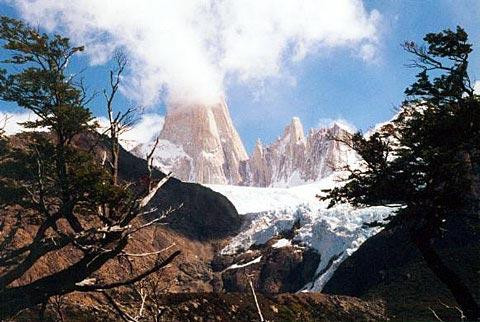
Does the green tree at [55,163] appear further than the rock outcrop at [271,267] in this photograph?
No

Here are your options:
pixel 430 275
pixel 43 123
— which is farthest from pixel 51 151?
pixel 430 275

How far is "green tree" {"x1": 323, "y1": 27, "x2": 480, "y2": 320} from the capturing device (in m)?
15.1

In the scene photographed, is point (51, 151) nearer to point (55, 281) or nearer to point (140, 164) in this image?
point (55, 281)

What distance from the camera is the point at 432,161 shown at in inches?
595

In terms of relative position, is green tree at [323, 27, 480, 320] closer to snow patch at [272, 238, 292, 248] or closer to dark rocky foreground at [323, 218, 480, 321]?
dark rocky foreground at [323, 218, 480, 321]

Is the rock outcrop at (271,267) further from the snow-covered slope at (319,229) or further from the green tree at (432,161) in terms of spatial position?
the green tree at (432,161)

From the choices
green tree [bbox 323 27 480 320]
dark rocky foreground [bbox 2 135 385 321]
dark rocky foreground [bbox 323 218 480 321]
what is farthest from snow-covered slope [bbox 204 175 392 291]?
green tree [bbox 323 27 480 320]

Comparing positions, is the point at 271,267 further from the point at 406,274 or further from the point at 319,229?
the point at 406,274

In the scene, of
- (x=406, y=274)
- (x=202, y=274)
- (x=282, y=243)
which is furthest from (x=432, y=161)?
(x=282, y=243)

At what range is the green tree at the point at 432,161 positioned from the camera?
15.1 metres

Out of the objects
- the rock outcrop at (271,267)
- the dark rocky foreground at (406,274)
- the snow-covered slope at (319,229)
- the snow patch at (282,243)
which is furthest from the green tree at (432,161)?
the snow patch at (282,243)

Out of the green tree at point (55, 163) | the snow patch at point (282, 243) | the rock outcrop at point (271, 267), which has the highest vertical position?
the green tree at point (55, 163)

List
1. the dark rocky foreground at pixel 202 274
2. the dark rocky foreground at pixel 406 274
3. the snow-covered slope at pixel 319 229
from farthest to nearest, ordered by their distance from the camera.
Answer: the snow-covered slope at pixel 319 229 < the dark rocky foreground at pixel 406 274 < the dark rocky foreground at pixel 202 274

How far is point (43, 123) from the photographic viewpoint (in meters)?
17.2
